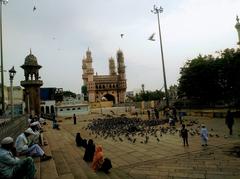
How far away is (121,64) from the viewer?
103m

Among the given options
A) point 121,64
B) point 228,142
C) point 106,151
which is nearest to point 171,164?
point 106,151

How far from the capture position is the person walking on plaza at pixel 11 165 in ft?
18.8

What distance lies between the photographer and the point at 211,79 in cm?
3347

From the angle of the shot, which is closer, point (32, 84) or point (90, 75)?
point (32, 84)

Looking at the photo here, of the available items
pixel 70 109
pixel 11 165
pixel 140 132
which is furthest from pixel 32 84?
pixel 11 165

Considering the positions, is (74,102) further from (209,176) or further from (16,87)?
(209,176)

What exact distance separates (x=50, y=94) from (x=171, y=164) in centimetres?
6561

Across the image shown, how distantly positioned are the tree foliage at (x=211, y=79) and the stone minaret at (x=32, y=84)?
1935 centimetres

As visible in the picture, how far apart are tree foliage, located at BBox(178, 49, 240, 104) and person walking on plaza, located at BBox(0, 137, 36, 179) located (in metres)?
28.1

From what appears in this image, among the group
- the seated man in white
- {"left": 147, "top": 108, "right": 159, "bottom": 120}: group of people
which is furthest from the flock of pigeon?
the seated man in white

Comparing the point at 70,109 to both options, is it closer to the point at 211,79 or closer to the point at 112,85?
the point at 211,79

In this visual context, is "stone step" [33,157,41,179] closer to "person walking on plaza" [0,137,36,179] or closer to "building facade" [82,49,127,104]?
"person walking on plaza" [0,137,36,179]

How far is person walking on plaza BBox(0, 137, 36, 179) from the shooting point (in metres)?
5.73

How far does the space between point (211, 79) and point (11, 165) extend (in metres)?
31.1
